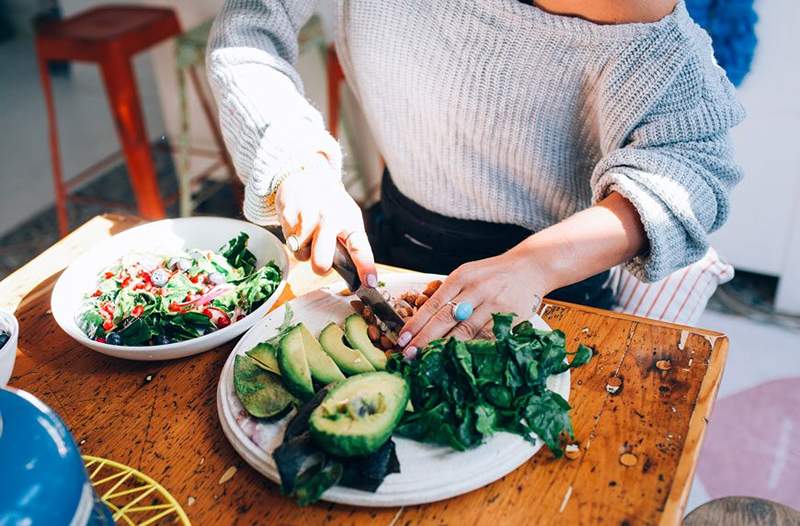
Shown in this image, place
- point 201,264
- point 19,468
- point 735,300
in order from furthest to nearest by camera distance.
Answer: point 735,300
point 201,264
point 19,468

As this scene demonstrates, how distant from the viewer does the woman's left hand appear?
0.99m

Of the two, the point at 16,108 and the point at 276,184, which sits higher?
the point at 276,184

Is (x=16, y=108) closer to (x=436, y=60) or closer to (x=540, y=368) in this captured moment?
(x=436, y=60)

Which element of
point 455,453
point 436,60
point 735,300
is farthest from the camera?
point 735,300

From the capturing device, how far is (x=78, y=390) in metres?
1.04

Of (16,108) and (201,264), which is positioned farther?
(16,108)

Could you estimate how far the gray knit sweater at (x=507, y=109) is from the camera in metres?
1.06

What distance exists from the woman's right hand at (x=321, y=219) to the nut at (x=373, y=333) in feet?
0.25

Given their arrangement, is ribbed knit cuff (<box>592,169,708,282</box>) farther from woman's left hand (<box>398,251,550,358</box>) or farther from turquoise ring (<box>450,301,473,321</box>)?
turquoise ring (<box>450,301,473,321</box>)

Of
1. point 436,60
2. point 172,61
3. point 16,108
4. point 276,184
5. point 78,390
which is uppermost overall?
point 436,60

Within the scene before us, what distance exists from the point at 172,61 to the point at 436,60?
2.29 m

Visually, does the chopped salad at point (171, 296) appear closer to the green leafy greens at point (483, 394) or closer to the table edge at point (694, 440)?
the green leafy greens at point (483, 394)

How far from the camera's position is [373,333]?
3.38 feet

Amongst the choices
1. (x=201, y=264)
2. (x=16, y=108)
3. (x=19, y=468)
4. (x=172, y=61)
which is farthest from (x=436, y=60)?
(x=16, y=108)
